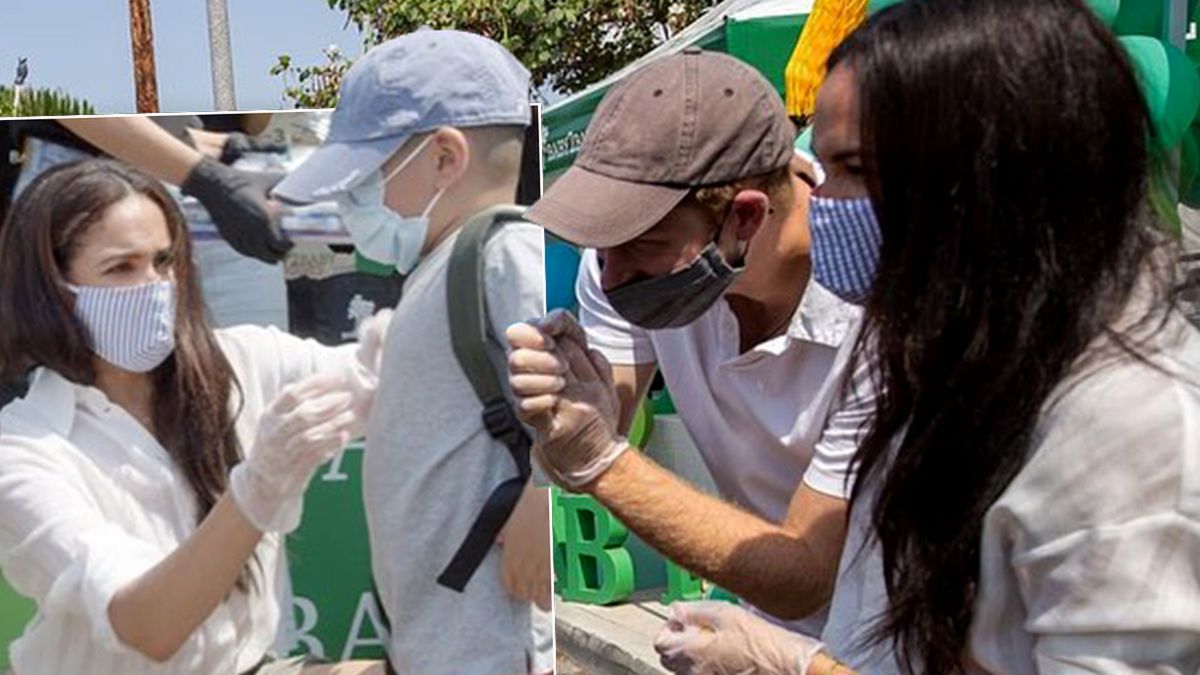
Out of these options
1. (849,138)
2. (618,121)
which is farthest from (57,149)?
(849,138)

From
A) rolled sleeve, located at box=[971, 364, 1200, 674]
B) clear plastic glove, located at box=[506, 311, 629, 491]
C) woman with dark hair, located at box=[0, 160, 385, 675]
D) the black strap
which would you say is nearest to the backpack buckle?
the black strap

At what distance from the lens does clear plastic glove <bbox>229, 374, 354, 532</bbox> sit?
2326 mm

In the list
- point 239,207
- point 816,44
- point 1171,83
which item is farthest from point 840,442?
point 816,44

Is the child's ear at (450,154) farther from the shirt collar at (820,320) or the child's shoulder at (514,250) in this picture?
the shirt collar at (820,320)

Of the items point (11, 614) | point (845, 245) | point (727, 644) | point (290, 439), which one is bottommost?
point (11, 614)

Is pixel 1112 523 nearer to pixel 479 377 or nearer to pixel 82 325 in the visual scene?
pixel 479 377

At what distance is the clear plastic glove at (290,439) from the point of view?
2.33 meters

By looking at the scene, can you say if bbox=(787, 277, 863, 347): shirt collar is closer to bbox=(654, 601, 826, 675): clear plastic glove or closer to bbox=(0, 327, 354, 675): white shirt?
bbox=(654, 601, 826, 675): clear plastic glove

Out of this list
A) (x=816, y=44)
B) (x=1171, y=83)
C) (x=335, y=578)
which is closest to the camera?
(x=335, y=578)

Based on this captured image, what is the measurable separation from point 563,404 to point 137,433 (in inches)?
38.1

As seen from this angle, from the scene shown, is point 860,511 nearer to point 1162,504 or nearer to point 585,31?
point 1162,504

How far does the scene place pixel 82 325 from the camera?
2.29m

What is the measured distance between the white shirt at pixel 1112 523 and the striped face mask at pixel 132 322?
1.60m

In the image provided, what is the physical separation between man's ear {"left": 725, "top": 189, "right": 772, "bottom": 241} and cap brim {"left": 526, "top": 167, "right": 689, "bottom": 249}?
0.08 metres
